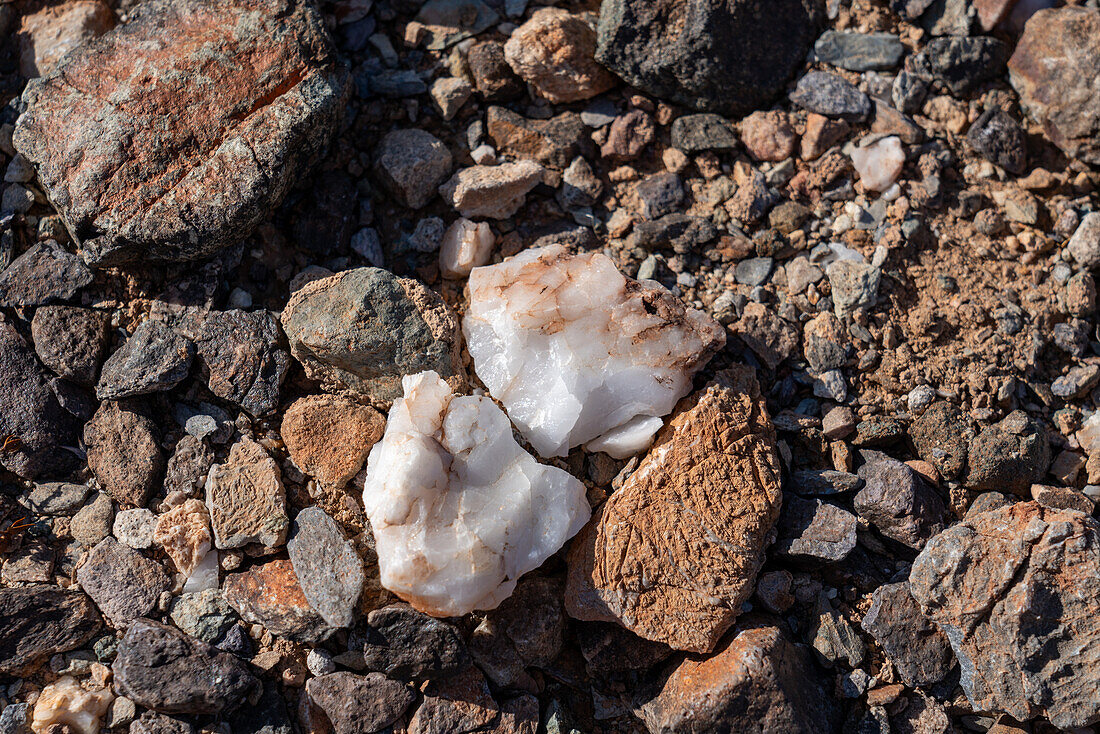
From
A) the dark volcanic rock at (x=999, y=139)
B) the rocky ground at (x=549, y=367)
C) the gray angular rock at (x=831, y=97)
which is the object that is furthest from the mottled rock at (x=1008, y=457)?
the gray angular rock at (x=831, y=97)

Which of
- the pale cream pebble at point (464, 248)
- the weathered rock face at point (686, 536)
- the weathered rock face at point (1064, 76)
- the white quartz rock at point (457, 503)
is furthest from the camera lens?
the weathered rock face at point (1064, 76)

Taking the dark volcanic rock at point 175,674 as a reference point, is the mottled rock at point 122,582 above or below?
above

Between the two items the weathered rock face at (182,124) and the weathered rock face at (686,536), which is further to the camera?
the weathered rock face at (182,124)

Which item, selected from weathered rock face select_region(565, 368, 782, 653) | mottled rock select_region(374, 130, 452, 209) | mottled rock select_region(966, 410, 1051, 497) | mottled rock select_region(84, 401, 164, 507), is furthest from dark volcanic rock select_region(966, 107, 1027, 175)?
mottled rock select_region(84, 401, 164, 507)

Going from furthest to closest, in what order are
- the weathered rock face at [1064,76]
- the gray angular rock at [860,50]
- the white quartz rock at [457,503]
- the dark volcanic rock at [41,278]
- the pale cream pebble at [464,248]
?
the gray angular rock at [860,50] → the weathered rock face at [1064,76] → the pale cream pebble at [464,248] → the dark volcanic rock at [41,278] → the white quartz rock at [457,503]

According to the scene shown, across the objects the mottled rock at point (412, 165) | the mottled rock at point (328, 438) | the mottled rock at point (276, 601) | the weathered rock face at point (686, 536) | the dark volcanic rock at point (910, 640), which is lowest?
the dark volcanic rock at point (910, 640)

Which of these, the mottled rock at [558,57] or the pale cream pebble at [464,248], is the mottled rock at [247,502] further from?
the mottled rock at [558,57]

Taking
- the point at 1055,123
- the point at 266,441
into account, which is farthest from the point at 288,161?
the point at 1055,123
